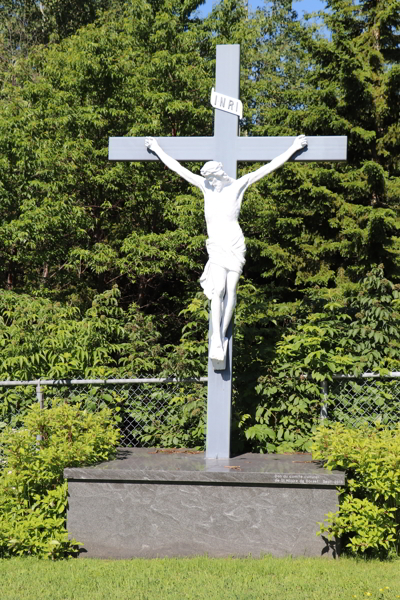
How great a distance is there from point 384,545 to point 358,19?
31.2 ft

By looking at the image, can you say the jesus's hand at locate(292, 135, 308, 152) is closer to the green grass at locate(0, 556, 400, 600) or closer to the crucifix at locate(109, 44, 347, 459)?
the crucifix at locate(109, 44, 347, 459)

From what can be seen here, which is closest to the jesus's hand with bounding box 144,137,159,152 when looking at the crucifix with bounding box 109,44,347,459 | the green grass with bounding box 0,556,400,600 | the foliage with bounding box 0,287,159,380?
the crucifix with bounding box 109,44,347,459

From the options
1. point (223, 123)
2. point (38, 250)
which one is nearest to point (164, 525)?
point (223, 123)

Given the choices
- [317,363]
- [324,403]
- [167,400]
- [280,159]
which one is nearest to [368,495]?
[324,403]

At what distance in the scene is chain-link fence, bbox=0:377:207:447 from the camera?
5793mm

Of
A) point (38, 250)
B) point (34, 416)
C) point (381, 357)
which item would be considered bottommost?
point (34, 416)

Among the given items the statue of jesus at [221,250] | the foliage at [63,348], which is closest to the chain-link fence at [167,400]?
the foliage at [63,348]

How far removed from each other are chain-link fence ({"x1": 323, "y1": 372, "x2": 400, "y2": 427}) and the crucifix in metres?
1.14

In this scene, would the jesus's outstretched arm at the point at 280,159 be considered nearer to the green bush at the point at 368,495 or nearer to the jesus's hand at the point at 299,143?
the jesus's hand at the point at 299,143

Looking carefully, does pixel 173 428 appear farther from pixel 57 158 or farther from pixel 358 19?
pixel 358 19

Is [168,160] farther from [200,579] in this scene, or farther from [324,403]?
[200,579]

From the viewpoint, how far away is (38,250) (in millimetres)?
9977

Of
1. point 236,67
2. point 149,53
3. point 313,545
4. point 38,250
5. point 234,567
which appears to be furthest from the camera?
point 149,53

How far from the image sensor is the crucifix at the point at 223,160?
4.99m
